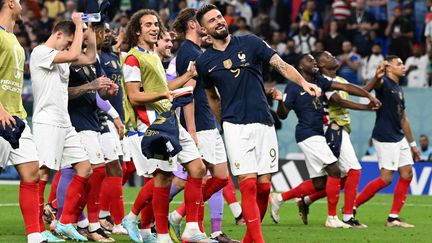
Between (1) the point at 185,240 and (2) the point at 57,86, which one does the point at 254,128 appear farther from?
(2) the point at 57,86

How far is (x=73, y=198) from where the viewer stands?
38.6 feet

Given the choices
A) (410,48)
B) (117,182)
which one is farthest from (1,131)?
(410,48)

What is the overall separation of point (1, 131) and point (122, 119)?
4.74m

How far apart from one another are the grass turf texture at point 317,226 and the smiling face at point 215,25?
8.83ft

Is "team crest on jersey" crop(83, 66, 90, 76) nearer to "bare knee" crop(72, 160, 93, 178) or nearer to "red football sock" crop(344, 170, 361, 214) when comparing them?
"bare knee" crop(72, 160, 93, 178)

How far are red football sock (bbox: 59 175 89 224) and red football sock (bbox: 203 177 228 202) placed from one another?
132 cm

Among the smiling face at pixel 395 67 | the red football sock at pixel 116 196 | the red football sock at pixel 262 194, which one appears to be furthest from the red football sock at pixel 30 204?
the smiling face at pixel 395 67

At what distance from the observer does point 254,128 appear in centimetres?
1052

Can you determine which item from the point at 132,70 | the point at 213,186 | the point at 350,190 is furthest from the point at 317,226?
the point at 132,70

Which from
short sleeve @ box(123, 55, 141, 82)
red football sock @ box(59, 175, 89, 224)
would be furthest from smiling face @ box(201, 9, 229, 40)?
red football sock @ box(59, 175, 89, 224)

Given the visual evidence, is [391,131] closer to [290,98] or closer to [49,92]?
[290,98]

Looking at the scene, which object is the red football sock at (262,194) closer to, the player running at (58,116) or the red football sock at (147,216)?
the red football sock at (147,216)

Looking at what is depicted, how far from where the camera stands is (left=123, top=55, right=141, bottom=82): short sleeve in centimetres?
1095

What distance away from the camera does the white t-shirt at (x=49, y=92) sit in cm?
1132
